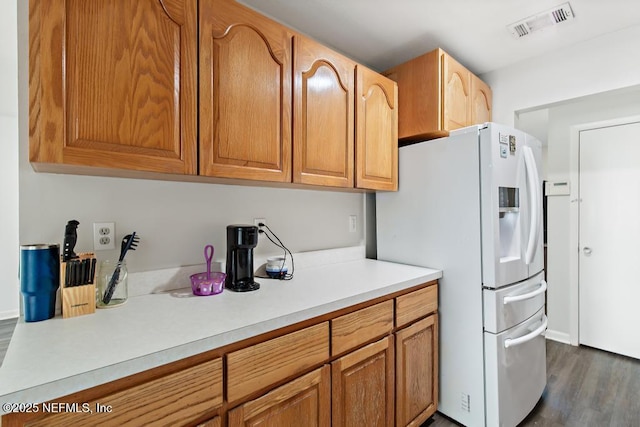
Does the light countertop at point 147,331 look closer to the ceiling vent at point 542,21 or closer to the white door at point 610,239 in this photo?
the ceiling vent at point 542,21

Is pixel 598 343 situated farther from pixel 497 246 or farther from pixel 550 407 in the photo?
pixel 497 246

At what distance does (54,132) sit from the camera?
90 cm

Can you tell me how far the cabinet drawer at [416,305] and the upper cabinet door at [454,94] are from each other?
1041mm

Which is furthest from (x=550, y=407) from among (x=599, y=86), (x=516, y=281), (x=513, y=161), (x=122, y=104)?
(x=122, y=104)

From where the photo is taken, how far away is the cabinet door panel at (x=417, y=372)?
1.49m

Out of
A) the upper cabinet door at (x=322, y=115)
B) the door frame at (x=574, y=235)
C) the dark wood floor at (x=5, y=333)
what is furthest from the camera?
the door frame at (x=574, y=235)

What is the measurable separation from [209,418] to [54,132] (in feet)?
3.13

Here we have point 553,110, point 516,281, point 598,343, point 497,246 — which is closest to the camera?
point 497,246

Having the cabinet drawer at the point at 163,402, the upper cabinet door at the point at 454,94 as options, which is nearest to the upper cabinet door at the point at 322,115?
the upper cabinet door at the point at 454,94

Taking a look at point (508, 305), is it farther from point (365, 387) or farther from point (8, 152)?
point (8, 152)

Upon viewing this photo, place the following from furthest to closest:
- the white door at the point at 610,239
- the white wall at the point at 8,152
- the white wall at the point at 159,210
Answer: the white door at the point at 610,239 → the white wall at the point at 8,152 → the white wall at the point at 159,210

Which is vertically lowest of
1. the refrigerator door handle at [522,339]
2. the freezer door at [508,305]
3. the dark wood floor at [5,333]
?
the refrigerator door handle at [522,339]

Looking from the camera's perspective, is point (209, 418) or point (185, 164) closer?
point (209, 418)

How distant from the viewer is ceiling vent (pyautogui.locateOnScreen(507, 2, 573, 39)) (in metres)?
1.70
